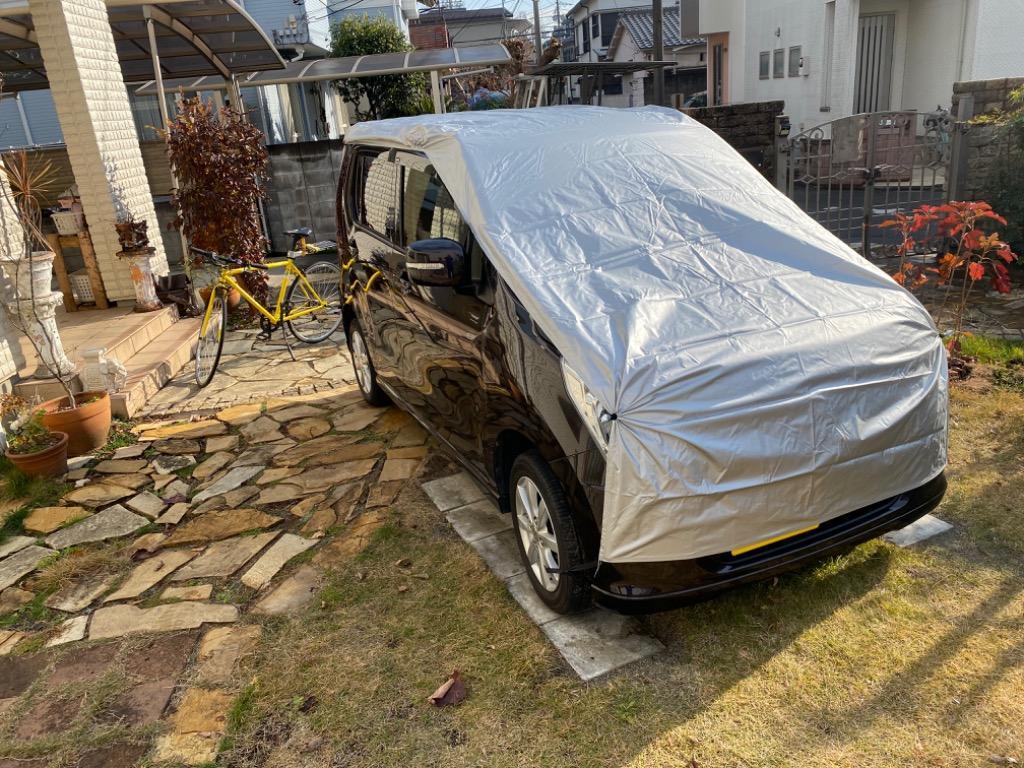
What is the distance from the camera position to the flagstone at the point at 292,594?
3398 mm

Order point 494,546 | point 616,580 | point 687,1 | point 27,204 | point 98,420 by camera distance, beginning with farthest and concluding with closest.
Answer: point 687,1 < point 27,204 < point 98,420 < point 494,546 < point 616,580

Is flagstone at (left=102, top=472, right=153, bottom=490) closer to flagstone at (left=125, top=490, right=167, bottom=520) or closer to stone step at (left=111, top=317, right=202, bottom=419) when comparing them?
flagstone at (left=125, top=490, right=167, bottom=520)

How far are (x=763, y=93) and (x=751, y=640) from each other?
19181 mm

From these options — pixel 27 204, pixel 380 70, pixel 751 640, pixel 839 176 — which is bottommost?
pixel 751 640

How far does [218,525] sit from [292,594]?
37.2 inches

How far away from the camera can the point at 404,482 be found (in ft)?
14.6

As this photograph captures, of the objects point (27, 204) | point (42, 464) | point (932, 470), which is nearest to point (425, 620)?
point (932, 470)

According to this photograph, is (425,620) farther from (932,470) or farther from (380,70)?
(380,70)

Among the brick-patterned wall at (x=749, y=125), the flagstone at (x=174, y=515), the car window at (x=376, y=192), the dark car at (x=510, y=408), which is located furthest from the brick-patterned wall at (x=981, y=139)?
the flagstone at (x=174, y=515)

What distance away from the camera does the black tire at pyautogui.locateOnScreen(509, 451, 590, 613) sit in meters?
2.86

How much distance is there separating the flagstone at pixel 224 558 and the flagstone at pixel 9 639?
635 millimetres

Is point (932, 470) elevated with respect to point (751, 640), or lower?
elevated

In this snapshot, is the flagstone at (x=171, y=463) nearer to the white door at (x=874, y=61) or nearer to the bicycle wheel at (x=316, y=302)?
the bicycle wheel at (x=316, y=302)

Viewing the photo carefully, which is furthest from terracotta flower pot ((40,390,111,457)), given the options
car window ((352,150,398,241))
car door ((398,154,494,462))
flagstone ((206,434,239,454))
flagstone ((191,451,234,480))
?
car door ((398,154,494,462))
